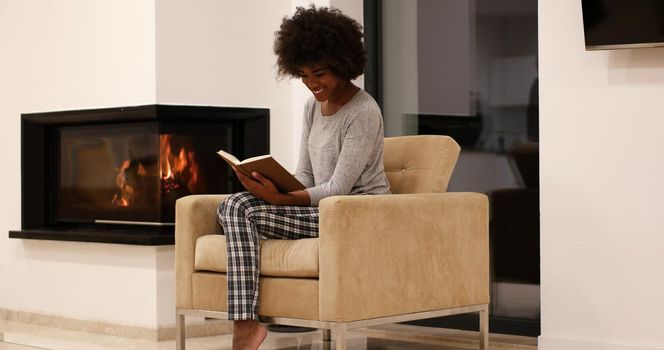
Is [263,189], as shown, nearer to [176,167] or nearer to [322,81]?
[322,81]

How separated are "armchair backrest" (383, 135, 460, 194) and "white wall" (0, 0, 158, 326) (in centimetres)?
122

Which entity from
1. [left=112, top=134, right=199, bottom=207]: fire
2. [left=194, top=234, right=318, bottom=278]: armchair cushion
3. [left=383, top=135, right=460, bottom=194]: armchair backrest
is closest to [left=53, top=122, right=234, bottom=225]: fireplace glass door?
[left=112, top=134, right=199, bottom=207]: fire

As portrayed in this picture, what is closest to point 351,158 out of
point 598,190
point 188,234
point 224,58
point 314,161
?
point 314,161

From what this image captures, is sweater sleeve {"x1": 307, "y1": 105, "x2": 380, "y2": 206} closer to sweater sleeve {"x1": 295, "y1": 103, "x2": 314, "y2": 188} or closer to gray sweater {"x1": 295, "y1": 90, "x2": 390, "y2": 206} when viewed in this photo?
gray sweater {"x1": 295, "y1": 90, "x2": 390, "y2": 206}

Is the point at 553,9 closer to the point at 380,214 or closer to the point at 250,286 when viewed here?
the point at 380,214

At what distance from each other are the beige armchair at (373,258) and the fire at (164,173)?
88cm

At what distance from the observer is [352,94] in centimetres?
387

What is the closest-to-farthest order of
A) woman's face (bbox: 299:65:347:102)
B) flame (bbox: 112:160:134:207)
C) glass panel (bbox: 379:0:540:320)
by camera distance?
woman's face (bbox: 299:65:347:102) < glass panel (bbox: 379:0:540:320) < flame (bbox: 112:160:134:207)

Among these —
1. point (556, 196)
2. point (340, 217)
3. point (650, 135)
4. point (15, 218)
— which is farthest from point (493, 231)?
point (15, 218)

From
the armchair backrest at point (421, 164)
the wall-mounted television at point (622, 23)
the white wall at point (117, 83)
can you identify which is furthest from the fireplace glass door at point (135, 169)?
the wall-mounted television at point (622, 23)

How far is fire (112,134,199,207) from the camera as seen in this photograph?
4.78 meters

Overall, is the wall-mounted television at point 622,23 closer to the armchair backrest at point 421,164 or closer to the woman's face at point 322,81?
the armchair backrest at point 421,164

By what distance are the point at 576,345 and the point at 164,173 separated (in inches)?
77.4

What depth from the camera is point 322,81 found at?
12.4 feet
